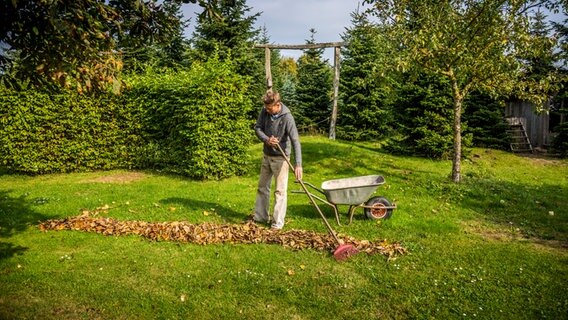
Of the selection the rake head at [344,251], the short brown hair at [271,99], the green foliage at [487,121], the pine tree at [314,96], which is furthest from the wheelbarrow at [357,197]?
the pine tree at [314,96]

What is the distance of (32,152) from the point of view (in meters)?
11.9

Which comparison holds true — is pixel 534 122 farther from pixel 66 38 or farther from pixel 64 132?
pixel 66 38

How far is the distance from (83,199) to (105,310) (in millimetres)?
5360

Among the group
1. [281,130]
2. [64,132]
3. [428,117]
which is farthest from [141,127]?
[428,117]

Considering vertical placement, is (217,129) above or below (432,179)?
above

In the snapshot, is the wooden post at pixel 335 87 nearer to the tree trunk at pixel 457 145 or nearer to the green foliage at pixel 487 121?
the green foliage at pixel 487 121

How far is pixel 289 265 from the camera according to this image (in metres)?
5.36

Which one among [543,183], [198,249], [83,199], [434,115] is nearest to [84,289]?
[198,249]

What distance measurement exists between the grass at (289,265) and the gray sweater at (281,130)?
1.42 metres

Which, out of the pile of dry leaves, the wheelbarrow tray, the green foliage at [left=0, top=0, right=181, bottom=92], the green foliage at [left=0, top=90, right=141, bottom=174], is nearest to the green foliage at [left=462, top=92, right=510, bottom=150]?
the wheelbarrow tray

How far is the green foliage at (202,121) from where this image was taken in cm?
1081

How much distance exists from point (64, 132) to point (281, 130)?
874cm

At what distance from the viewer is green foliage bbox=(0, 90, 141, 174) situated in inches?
463

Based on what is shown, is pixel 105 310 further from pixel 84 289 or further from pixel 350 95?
pixel 350 95
